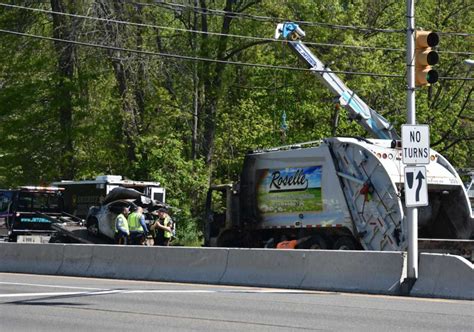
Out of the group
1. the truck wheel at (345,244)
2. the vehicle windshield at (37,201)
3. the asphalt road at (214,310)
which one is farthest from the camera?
the vehicle windshield at (37,201)

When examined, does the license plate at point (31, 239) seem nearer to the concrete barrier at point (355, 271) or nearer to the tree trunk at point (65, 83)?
the tree trunk at point (65, 83)

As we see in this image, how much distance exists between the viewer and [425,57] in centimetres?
1521

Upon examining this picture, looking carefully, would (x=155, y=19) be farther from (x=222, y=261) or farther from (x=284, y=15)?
(x=222, y=261)

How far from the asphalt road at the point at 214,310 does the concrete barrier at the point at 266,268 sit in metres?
0.63

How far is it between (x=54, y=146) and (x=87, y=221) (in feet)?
34.2

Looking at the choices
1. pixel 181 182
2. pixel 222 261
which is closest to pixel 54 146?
pixel 181 182

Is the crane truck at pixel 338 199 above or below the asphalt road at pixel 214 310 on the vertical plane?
above

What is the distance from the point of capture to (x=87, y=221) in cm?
2855

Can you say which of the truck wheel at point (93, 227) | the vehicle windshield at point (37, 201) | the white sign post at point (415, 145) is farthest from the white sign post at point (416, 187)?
the vehicle windshield at point (37, 201)

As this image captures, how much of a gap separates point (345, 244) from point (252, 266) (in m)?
4.84

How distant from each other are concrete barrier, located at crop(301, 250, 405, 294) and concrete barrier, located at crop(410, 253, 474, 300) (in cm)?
48

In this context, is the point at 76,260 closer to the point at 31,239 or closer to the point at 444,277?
the point at 31,239

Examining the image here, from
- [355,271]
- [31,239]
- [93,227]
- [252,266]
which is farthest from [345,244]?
[31,239]

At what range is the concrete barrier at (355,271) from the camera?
15852 millimetres
